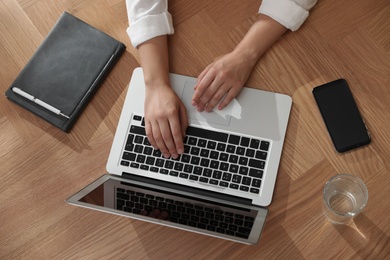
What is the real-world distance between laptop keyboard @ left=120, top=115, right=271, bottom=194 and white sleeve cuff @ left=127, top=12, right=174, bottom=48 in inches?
8.4

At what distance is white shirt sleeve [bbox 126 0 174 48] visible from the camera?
38.4 inches

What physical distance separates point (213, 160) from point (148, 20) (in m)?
0.33

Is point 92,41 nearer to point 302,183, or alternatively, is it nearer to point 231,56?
point 231,56

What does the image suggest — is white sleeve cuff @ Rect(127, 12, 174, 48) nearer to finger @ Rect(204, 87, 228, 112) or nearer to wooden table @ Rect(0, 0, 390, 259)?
wooden table @ Rect(0, 0, 390, 259)

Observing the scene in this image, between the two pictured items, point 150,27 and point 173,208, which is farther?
point 150,27

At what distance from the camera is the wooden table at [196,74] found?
887 mm

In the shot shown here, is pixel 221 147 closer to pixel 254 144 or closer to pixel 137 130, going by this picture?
pixel 254 144

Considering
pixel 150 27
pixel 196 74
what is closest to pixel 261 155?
pixel 196 74

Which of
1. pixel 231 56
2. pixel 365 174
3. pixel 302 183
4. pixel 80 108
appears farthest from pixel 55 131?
pixel 365 174

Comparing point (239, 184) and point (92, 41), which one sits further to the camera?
point (92, 41)

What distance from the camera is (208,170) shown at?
910 millimetres

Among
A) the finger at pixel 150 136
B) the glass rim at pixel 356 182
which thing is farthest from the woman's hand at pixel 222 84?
the glass rim at pixel 356 182

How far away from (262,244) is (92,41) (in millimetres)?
549

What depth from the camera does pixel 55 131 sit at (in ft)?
3.26
